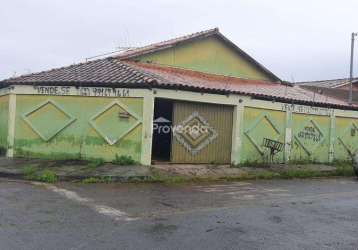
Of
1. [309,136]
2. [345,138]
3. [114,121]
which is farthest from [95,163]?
[345,138]

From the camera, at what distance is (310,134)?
19.9 m

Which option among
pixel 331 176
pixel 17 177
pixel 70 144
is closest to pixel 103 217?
pixel 17 177

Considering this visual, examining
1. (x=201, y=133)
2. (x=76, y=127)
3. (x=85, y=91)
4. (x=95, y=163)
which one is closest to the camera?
(x=95, y=163)

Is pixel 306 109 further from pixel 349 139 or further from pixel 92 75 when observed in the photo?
pixel 92 75

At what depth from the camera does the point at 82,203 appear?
9547 mm

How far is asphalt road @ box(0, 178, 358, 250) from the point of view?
22.2ft

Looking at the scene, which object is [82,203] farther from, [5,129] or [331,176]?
[331,176]

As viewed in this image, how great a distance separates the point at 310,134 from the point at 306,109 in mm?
1085

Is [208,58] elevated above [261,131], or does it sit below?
above

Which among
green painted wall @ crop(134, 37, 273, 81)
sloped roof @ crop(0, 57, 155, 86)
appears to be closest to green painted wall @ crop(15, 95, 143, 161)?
sloped roof @ crop(0, 57, 155, 86)

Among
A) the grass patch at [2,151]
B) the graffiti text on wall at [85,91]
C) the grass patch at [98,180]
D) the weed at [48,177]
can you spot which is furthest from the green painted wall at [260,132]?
the grass patch at [2,151]

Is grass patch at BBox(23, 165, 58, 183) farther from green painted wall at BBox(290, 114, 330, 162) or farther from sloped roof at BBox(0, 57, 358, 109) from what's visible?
green painted wall at BBox(290, 114, 330, 162)

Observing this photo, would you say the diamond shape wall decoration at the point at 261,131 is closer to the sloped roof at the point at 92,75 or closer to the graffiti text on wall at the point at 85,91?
the sloped roof at the point at 92,75

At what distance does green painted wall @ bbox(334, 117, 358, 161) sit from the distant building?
0.64m
